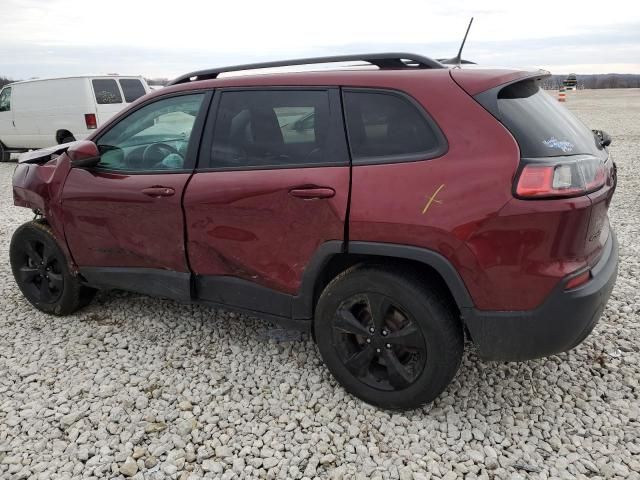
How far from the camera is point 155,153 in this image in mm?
3420

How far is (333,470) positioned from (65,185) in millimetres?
2575

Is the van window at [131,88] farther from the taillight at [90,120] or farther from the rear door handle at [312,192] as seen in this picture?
the rear door handle at [312,192]

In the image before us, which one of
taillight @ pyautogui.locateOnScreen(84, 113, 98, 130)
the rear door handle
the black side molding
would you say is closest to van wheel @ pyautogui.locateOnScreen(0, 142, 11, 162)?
taillight @ pyautogui.locateOnScreen(84, 113, 98, 130)

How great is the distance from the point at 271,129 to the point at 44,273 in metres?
2.24

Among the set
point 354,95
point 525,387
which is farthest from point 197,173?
point 525,387

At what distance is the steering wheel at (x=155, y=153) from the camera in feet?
11.0

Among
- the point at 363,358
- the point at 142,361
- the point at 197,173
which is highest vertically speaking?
the point at 197,173

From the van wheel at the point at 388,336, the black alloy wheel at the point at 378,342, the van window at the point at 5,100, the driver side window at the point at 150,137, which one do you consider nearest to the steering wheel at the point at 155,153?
the driver side window at the point at 150,137

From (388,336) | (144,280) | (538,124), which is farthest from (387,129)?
(144,280)

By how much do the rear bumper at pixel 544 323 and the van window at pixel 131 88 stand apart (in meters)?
10.5

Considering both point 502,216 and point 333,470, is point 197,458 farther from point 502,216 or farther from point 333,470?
point 502,216

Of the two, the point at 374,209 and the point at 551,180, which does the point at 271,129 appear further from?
the point at 551,180

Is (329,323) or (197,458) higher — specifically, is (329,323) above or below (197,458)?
above

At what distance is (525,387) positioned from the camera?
3.02 meters
